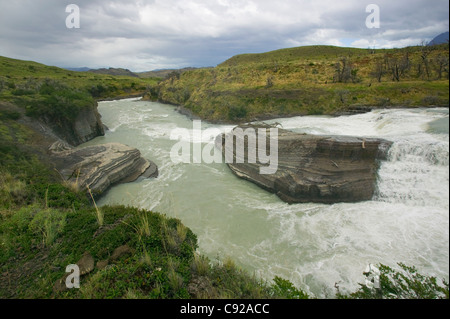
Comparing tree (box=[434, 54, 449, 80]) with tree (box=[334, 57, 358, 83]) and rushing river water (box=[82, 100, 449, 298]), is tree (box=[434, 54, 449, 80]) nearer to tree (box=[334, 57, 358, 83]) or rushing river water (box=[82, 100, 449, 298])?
rushing river water (box=[82, 100, 449, 298])

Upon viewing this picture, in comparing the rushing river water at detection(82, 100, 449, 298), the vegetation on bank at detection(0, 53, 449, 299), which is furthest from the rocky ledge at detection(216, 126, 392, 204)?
the vegetation on bank at detection(0, 53, 449, 299)

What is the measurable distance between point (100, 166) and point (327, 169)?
11.7 m

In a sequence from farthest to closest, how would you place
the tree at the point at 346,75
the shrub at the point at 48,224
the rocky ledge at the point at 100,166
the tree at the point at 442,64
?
the tree at the point at 346,75, the rocky ledge at the point at 100,166, the shrub at the point at 48,224, the tree at the point at 442,64

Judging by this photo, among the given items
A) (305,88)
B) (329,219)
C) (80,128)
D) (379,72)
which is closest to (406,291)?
(329,219)

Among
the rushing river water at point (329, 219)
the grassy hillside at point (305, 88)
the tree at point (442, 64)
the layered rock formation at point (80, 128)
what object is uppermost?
the grassy hillside at point (305, 88)

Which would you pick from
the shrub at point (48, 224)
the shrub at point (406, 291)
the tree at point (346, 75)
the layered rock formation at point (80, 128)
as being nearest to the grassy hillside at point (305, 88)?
the tree at point (346, 75)

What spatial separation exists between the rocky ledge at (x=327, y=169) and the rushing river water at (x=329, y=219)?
42cm

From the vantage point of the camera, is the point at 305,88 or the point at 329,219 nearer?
the point at 329,219

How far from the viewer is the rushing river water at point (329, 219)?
6836 millimetres

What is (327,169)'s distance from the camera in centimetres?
1088

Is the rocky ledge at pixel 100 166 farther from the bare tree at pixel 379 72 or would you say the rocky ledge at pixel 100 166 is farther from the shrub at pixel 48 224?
the bare tree at pixel 379 72

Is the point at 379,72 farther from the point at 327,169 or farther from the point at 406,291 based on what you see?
the point at 406,291

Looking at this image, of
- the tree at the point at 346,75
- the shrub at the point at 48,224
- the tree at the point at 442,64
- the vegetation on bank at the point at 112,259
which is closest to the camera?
the vegetation on bank at the point at 112,259
